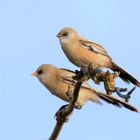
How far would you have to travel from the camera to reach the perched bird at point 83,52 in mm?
6824

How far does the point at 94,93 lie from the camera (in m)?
6.89

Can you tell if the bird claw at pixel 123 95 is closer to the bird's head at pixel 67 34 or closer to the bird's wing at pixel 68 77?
the bird's wing at pixel 68 77

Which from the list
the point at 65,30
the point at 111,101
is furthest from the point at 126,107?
the point at 65,30

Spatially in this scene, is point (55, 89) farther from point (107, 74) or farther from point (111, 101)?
point (107, 74)

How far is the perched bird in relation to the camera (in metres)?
6.82

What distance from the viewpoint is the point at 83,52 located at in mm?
7062

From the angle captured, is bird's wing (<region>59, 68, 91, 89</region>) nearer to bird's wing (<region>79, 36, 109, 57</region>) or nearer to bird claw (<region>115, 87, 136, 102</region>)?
bird's wing (<region>79, 36, 109, 57</region>)

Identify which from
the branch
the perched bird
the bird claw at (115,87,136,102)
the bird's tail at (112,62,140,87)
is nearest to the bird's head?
the perched bird

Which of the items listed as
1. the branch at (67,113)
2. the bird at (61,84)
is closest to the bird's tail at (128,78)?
the bird at (61,84)

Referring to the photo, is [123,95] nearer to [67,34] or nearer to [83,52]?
[83,52]

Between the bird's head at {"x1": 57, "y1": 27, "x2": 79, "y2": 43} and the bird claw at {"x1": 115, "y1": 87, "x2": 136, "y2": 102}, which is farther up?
the bird claw at {"x1": 115, "y1": 87, "x2": 136, "y2": 102}

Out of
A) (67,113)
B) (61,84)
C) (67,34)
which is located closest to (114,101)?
(61,84)

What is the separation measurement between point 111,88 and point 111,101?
2.48 meters

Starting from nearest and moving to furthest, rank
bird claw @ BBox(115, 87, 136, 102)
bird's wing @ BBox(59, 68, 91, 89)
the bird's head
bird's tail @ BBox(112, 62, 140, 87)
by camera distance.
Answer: bird claw @ BBox(115, 87, 136, 102) → bird's tail @ BBox(112, 62, 140, 87) → bird's wing @ BBox(59, 68, 91, 89) → the bird's head
